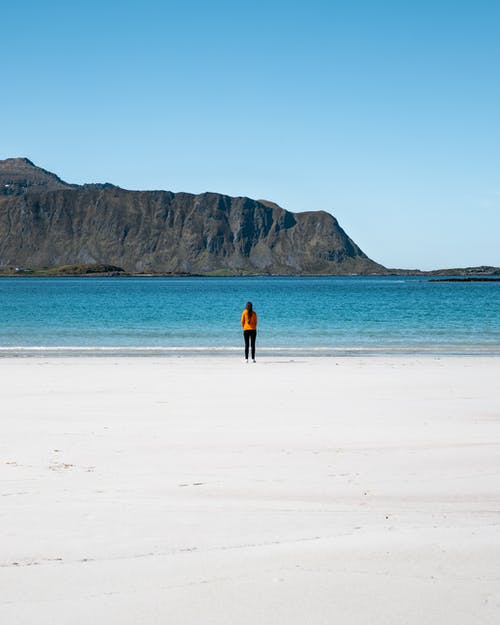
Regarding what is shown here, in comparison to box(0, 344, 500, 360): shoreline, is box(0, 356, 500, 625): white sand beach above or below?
above

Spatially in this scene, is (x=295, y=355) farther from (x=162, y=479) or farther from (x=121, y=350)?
(x=162, y=479)

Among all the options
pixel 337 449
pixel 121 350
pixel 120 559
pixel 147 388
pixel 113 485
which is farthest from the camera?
pixel 121 350

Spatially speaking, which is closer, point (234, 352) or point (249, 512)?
point (249, 512)

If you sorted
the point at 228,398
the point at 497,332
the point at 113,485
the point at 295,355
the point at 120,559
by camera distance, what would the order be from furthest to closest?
1. the point at 497,332
2. the point at 295,355
3. the point at 228,398
4. the point at 113,485
5. the point at 120,559

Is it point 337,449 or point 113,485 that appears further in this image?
point 337,449

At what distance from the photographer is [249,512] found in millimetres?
7016

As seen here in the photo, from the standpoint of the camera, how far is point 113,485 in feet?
26.3

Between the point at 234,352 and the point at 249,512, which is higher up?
the point at 249,512

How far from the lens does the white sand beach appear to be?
5.04 metres

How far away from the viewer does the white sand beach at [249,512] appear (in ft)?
16.5

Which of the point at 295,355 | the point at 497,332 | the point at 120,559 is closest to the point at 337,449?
the point at 120,559

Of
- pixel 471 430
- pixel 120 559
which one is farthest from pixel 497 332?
pixel 120 559

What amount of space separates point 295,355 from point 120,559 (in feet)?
74.1

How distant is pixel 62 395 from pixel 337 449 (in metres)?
7.16
